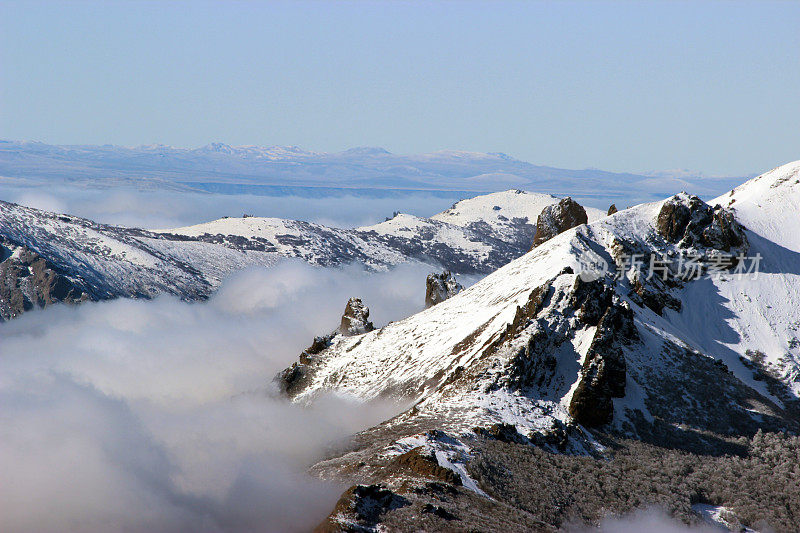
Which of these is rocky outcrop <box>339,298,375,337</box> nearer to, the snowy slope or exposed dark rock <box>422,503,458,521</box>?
the snowy slope

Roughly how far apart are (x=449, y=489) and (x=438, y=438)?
318 inches

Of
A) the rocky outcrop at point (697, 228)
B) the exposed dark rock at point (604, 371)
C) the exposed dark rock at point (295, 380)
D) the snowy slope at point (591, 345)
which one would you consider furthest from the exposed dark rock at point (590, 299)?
the exposed dark rock at point (295, 380)

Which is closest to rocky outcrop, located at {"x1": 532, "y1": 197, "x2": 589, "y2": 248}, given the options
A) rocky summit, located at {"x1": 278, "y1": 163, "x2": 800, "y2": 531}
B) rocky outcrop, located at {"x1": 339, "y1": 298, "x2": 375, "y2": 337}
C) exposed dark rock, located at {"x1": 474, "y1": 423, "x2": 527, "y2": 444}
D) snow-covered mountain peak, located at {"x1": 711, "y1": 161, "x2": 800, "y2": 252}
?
rocky summit, located at {"x1": 278, "y1": 163, "x2": 800, "y2": 531}

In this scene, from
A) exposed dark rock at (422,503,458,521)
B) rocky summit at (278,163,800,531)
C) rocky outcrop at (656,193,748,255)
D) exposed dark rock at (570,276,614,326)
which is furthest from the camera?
rocky outcrop at (656,193,748,255)

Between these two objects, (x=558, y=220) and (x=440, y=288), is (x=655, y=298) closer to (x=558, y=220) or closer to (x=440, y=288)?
(x=558, y=220)

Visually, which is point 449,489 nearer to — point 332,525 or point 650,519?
point 332,525

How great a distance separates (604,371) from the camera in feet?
213

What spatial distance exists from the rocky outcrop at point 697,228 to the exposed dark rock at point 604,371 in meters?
40.3

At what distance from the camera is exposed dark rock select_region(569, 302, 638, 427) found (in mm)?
62688

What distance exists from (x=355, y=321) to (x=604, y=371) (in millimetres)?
74869

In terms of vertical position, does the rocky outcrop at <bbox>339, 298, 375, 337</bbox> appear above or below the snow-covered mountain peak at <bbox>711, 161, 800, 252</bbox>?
below

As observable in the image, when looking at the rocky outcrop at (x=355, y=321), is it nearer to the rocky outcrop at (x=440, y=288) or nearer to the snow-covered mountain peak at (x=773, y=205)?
the rocky outcrop at (x=440, y=288)

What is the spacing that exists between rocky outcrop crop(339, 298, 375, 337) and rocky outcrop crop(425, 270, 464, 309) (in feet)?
49.6

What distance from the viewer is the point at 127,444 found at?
68125 mm
